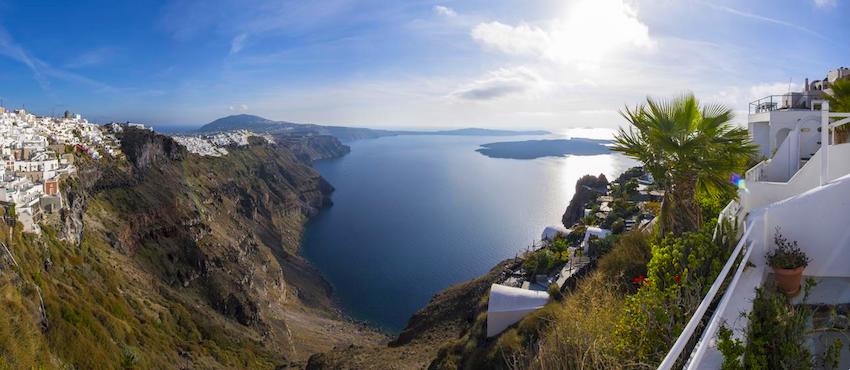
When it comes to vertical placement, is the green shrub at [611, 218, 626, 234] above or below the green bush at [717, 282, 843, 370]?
below

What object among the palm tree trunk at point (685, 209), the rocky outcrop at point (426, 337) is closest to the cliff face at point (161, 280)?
the rocky outcrop at point (426, 337)

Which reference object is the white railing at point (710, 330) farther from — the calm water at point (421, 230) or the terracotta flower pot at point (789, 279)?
the calm water at point (421, 230)

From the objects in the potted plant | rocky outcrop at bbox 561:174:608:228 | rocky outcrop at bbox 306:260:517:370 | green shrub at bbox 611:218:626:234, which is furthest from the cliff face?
rocky outcrop at bbox 561:174:608:228

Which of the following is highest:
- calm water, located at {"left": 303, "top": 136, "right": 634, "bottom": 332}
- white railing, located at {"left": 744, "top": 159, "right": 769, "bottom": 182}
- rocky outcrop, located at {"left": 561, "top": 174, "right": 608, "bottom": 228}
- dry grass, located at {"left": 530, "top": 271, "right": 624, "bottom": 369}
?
white railing, located at {"left": 744, "top": 159, "right": 769, "bottom": 182}

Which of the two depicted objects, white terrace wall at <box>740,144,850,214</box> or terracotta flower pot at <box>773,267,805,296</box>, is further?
white terrace wall at <box>740,144,850,214</box>

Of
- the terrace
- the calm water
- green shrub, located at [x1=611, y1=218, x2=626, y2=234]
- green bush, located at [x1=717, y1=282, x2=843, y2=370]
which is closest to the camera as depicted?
green bush, located at [x1=717, y1=282, x2=843, y2=370]

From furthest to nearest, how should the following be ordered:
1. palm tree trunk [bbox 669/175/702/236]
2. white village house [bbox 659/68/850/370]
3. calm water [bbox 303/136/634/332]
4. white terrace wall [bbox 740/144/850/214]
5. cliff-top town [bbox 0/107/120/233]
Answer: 1. calm water [bbox 303/136/634/332]
2. cliff-top town [bbox 0/107/120/233]
3. palm tree trunk [bbox 669/175/702/236]
4. white terrace wall [bbox 740/144/850/214]
5. white village house [bbox 659/68/850/370]

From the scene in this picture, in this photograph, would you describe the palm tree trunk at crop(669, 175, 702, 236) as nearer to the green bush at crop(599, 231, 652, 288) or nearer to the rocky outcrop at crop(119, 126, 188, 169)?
the green bush at crop(599, 231, 652, 288)
